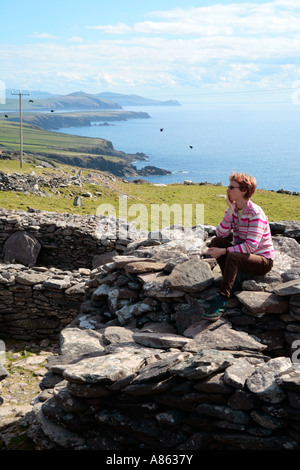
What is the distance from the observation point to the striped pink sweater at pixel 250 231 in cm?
741

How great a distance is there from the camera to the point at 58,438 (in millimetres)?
5602

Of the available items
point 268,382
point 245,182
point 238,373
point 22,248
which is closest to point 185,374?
point 238,373

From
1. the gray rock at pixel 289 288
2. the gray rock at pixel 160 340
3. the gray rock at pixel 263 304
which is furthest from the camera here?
the gray rock at pixel 263 304

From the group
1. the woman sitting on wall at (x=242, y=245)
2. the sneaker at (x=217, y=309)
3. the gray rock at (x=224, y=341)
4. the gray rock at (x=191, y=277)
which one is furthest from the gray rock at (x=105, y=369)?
the gray rock at (x=191, y=277)

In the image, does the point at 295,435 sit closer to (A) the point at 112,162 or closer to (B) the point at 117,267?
(B) the point at 117,267

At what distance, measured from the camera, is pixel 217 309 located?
23.8 feet

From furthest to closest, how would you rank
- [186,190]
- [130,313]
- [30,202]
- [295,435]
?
[186,190] → [30,202] → [130,313] → [295,435]

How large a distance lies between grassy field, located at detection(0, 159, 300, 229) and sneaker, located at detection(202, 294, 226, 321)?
1832 centimetres

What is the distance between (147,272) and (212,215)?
2269 centimetres

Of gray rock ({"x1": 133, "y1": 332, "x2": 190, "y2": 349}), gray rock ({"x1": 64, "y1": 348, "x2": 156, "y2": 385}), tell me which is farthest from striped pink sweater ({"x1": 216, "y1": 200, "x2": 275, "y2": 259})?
gray rock ({"x1": 64, "y1": 348, "x2": 156, "y2": 385})

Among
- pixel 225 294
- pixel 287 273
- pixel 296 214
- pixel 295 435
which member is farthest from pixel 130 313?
pixel 296 214

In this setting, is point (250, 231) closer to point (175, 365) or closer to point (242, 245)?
point (242, 245)

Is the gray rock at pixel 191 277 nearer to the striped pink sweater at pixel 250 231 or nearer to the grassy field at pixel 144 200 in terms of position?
the striped pink sweater at pixel 250 231

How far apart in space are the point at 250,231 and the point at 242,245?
0.29 m
